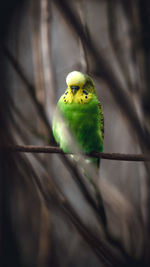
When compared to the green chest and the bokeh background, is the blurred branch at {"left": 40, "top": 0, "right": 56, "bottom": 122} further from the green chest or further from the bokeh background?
the green chest

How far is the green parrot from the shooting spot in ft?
4.48

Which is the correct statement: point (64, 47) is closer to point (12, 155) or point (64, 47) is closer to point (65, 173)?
point (65, 173)

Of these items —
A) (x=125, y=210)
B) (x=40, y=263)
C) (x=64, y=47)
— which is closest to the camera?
(x=125, y=210)

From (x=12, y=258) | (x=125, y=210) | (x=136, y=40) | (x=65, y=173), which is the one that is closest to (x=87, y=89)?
(x=136, y=40)

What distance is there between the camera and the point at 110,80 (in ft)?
2.53

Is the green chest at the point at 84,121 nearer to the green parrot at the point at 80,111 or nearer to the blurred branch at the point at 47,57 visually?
the green parrot at the point at 80,111

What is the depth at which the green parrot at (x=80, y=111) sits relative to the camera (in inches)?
53.8

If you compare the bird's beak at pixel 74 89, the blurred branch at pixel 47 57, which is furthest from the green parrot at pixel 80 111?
the blurred branch at pixel 47 57

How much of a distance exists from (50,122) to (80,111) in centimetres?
21

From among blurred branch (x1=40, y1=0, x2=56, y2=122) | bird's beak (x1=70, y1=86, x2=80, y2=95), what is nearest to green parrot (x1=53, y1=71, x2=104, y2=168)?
bird's beak (x1=70, y1=86, x2=80, y2=95)

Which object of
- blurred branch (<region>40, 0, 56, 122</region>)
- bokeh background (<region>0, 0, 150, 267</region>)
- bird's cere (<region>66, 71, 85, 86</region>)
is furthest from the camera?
bird's cere (<region>66, 71, 85, 86</region>)

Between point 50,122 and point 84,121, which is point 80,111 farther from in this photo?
point 50,122

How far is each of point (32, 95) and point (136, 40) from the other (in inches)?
26.2

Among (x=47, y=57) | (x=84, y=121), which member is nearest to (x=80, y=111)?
(x=84, y=121)
